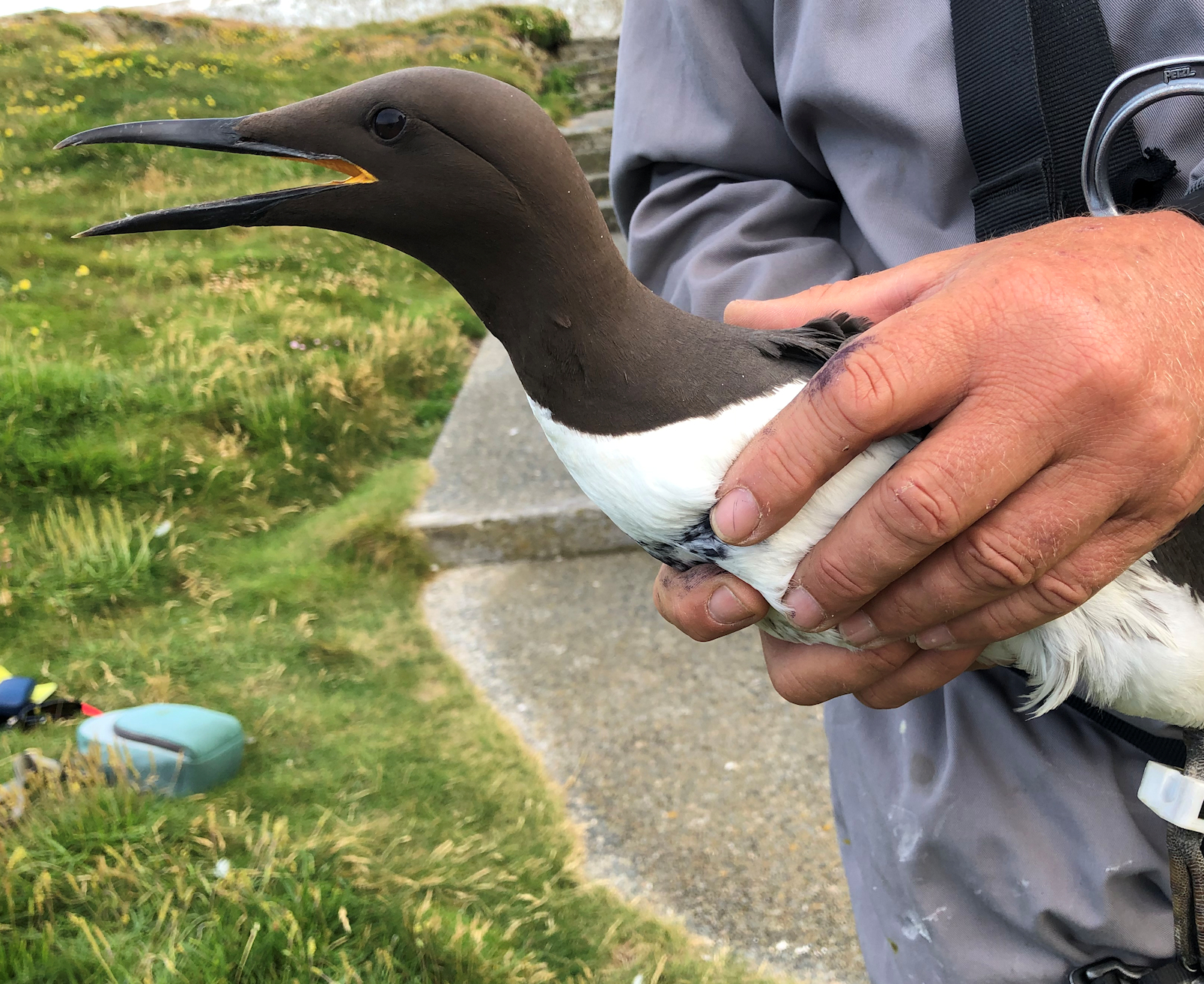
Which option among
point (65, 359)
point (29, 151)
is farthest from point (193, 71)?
point (65, 359)

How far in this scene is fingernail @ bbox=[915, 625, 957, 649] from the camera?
1.17 meters

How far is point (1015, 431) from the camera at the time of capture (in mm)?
982

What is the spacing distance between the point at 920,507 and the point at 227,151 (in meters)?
1.02

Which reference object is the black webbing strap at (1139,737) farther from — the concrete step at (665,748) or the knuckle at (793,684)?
the concrete step at (665,748)

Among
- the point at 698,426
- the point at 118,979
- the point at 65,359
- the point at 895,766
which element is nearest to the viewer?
the point at 698,426

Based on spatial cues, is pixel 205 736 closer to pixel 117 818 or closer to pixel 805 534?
pixel 117 818

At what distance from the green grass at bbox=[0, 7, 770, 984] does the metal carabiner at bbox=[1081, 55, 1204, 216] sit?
205cm

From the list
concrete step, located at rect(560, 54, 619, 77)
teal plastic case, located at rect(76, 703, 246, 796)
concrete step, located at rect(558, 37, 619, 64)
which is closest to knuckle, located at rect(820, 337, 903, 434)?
teal plastic case, located at rect(76, 703, 246, 796)

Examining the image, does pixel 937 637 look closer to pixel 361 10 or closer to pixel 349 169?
pixel 349 169

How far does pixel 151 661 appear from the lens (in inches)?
128

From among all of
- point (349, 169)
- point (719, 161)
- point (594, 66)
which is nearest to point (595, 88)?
point (594, 66)

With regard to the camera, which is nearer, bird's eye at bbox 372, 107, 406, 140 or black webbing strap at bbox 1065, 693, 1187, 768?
bird's eye at bbox 372, 107, 406, 140

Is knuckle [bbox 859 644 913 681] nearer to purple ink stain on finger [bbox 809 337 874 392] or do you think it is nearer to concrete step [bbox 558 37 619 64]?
purple ink stain on finger [bbox 809 337 874 392]

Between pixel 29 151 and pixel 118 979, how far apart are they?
8.37 m
